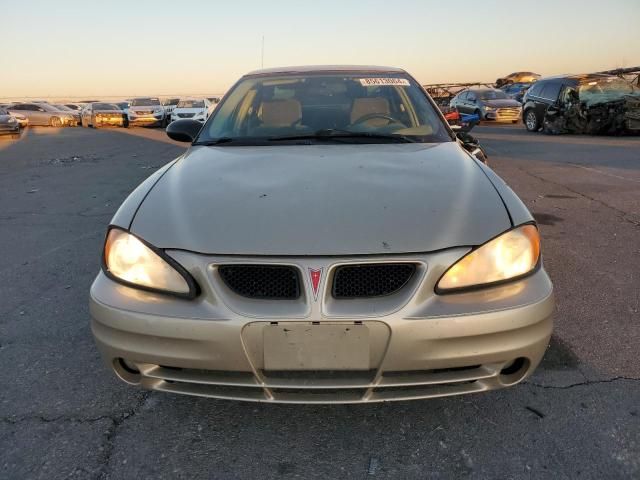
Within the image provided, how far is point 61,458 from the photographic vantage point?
1.94 m

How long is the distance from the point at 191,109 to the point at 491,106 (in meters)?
13.4

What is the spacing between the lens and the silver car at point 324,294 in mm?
1713

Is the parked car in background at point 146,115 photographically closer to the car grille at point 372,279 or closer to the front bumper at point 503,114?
the front bumper at point 503,114

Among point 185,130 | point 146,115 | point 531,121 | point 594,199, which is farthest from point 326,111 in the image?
point 146,115

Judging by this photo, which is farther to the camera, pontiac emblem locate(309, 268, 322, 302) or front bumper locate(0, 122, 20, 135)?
front bumper locate(0, 122, 20, 135)

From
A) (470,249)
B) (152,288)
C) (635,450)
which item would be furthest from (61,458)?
(635,450)

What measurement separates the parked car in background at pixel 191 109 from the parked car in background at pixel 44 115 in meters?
7.57

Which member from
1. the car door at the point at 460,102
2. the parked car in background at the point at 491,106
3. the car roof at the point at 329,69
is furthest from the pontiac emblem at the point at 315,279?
the car door at the point at 460,102

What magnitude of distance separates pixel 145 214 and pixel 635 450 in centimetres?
206

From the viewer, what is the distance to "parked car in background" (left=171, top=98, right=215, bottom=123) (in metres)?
23.7

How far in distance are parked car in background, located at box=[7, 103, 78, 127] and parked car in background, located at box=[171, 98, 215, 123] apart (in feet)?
24.8

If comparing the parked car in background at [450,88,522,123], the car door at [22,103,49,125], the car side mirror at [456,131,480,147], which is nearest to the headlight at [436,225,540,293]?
the car side mirror at [456,131,480,147]

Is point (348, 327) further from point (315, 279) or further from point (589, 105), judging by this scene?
point (589, 105)

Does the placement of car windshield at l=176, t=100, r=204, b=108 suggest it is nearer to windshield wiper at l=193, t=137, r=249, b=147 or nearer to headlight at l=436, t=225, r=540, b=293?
windshield wiper at l=193, t=137, r=249, b=147
